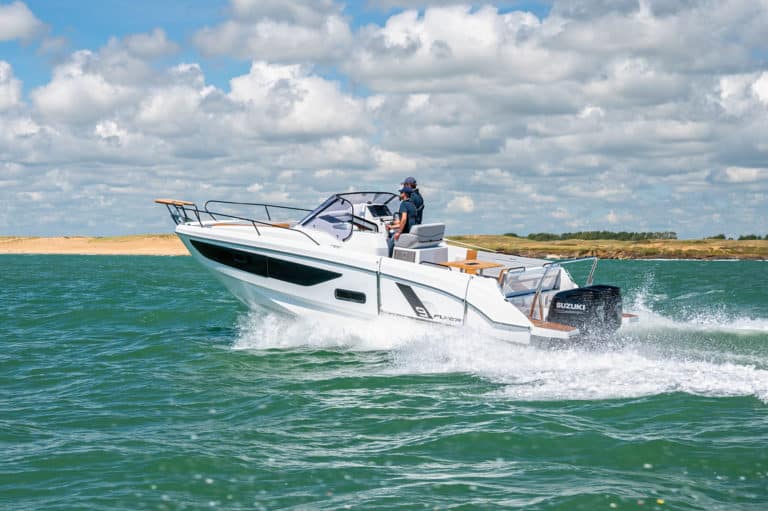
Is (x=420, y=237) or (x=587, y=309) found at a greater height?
(x=420, y=237)

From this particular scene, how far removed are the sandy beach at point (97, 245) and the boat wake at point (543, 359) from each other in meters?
98.3

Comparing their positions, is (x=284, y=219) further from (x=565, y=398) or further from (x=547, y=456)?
(x=547, y=456)

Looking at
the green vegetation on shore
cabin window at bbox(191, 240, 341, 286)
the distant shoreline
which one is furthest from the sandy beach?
cabin window at bbox(191, 240, 341, 286)

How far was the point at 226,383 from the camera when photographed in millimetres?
8922

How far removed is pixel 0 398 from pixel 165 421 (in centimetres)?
266

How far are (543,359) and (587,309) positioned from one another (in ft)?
3.16

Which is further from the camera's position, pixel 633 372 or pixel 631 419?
pixel 633 372

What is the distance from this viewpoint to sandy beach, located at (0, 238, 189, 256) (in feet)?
346

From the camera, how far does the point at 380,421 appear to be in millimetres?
7016

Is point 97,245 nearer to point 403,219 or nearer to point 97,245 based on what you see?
point 97,245

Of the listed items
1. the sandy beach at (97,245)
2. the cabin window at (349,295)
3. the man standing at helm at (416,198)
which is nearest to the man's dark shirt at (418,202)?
the man standing at helm at (416,198)

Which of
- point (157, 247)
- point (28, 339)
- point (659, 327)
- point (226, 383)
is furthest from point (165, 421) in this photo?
point (157, 247)

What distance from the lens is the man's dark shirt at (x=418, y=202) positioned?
1145cm

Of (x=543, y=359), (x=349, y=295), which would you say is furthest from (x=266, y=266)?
(x=543, y=359)
